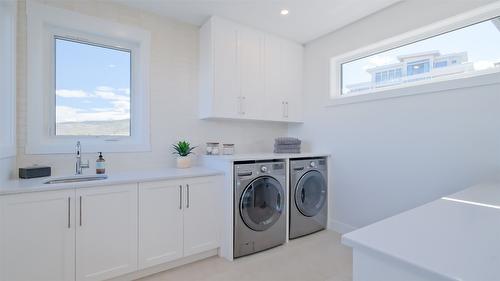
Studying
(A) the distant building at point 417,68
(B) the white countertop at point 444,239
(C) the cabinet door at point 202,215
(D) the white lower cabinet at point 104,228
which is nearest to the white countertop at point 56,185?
(D) the white lower cabinet at point 104,228

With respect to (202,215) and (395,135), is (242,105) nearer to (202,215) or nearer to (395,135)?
(202,215)

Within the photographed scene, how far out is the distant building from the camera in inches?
88.0

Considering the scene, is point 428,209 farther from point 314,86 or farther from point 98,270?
point 314,86

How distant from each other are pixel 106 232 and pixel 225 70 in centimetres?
198

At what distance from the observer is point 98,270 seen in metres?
1.86

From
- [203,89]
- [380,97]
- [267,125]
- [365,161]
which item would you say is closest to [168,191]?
[203,89]

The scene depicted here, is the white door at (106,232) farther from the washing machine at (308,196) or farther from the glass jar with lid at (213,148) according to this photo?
the washing machine at (308,196)

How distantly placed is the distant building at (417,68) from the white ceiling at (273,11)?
0.64 meters

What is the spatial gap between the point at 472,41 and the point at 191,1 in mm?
2680

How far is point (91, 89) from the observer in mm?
2486

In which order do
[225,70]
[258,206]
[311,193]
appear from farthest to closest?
1. [311,193]
2. [225,70]
3. [258,206]

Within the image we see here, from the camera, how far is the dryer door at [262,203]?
2.49m

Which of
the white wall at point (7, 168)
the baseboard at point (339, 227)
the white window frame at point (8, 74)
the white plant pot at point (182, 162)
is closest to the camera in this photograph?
the white wall at point (7, 168)

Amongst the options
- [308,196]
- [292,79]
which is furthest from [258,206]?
[292,79]
